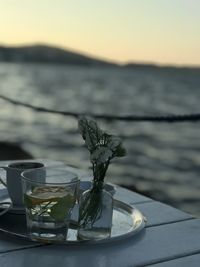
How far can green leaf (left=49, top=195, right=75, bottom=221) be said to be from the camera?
1.06 metres

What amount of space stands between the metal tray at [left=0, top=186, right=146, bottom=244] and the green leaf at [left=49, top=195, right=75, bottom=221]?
0.04m

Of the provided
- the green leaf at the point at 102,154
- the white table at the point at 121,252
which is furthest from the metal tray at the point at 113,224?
the green leaf at the point at 102,154

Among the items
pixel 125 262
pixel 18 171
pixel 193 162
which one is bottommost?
pixel 193 162

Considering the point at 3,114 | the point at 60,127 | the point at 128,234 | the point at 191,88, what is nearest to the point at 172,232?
the point at 128,234

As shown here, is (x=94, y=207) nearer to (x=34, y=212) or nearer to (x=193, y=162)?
(x=34, y=212)

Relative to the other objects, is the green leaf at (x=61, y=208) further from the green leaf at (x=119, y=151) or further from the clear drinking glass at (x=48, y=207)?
the green leaf at (x=119, y=151)

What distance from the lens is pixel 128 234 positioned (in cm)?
110

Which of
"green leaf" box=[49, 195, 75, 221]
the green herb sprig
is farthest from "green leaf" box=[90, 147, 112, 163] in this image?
"green leaf" box=[49, 195, 75, 221]

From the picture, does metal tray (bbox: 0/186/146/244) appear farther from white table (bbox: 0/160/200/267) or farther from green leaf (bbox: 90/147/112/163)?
green leaf (bbox: 90/147/112/163)

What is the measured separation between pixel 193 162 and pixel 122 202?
7.84 m

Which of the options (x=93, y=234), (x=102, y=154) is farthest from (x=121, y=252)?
(x=102, y=154)

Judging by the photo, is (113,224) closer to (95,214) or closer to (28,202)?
(95,214)

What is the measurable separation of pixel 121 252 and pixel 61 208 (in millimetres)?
138

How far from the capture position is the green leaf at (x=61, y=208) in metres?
1.06
